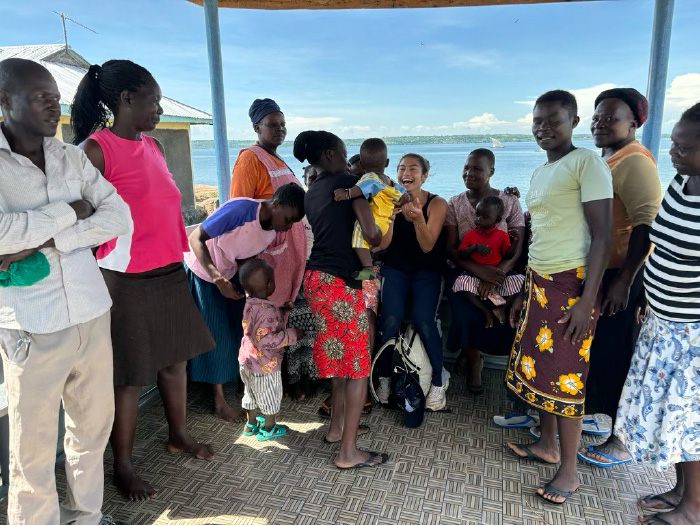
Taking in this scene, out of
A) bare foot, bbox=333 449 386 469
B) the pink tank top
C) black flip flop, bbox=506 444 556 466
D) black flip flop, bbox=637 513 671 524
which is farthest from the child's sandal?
black flip flop, bbox=637 513 671 524

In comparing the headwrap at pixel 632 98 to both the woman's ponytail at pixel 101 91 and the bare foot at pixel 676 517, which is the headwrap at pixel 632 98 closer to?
the bare foot at pixel 676 517

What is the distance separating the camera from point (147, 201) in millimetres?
1930

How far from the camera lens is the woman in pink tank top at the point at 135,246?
6.20ft

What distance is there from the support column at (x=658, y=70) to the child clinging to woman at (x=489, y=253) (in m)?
1.35

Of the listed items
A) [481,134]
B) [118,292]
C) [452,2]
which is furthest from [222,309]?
[481,134]

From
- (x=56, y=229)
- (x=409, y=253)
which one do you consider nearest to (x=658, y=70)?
(x=409, y=253)

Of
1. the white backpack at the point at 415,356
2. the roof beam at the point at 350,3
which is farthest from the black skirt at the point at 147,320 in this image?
the roof beam at the point at 350,3

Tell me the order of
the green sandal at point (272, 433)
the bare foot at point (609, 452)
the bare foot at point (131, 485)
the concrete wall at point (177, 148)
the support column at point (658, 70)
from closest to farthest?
the bare foot at point (131, 485)
the bare foot at point (609, 452)
the green sandal at point (272, 433)
the support column at point (658, 70)
the concrete wall at point (177, 148)

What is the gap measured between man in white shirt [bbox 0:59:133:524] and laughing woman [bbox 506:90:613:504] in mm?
1703

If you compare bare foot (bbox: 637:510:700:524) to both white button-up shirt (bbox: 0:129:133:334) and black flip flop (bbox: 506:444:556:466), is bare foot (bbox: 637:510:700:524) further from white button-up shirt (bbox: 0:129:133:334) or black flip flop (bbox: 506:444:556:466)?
white button-up shirt (bbox: 0:129:133:334)

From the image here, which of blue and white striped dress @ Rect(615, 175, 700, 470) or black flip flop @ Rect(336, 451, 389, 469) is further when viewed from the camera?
black flip flop @ Rect(336, 451, 389, 469)

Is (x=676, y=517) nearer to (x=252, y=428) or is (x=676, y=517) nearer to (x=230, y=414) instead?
(x=252, y=428)

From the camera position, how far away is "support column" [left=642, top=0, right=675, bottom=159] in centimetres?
312

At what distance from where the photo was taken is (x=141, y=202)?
192cm
